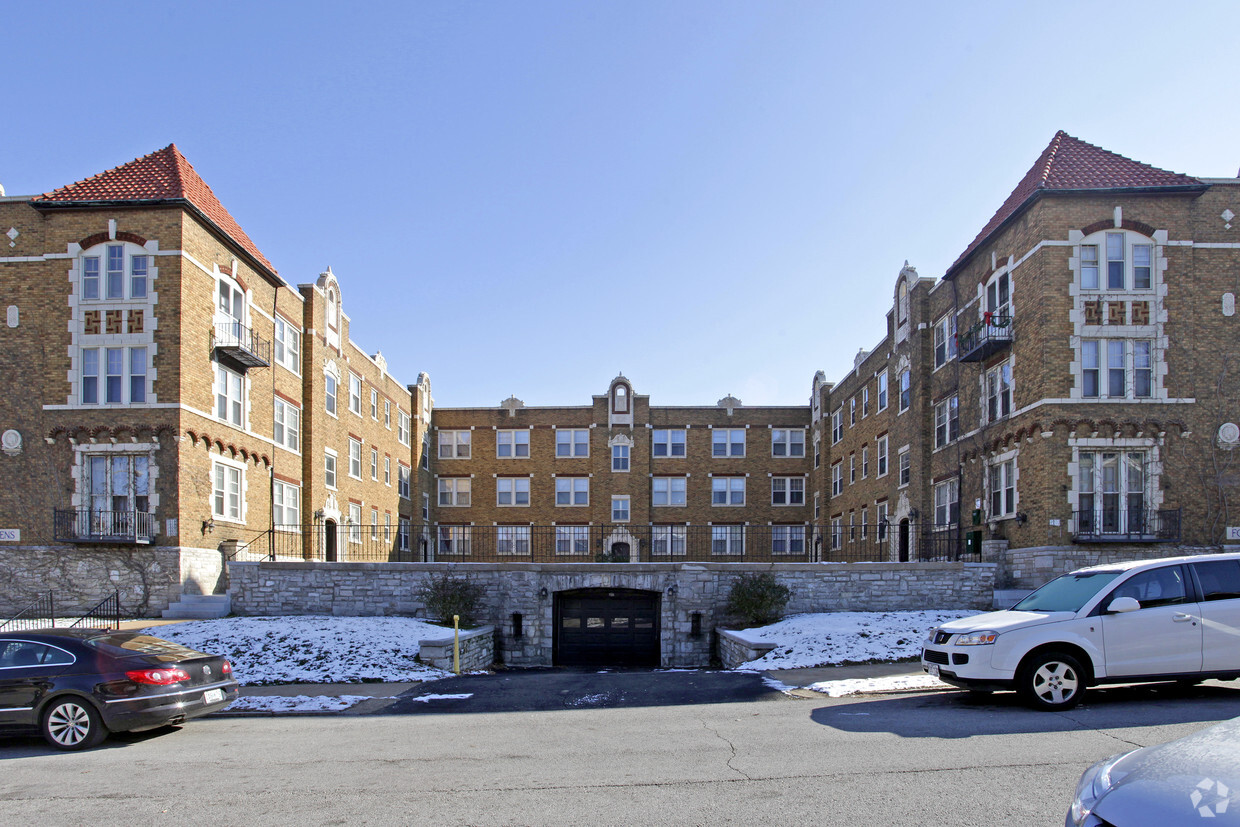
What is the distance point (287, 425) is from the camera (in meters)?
30.6

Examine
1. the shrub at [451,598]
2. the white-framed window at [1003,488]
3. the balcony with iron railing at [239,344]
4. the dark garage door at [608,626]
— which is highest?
the balcony with iron railing at [239,344]

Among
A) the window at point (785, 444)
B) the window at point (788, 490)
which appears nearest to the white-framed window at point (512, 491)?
the window at point (788, 490)

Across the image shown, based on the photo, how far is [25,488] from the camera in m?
23.9

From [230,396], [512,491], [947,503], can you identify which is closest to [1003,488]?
[947,503]

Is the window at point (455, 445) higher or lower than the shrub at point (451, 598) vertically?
higher

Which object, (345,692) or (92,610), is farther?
(92,610)

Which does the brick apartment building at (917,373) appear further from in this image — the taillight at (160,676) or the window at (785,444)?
the window at (785,444)

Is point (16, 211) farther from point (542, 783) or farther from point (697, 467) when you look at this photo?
point (697, 467)

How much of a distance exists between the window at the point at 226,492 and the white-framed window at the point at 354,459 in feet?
27.9

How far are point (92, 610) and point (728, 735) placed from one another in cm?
1848

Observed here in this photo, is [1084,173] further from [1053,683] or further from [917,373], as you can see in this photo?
[1053,683]

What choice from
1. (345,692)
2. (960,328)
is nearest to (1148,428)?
(960,328)

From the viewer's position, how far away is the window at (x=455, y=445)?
47.7 m

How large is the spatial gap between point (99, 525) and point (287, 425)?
7.74 meters
